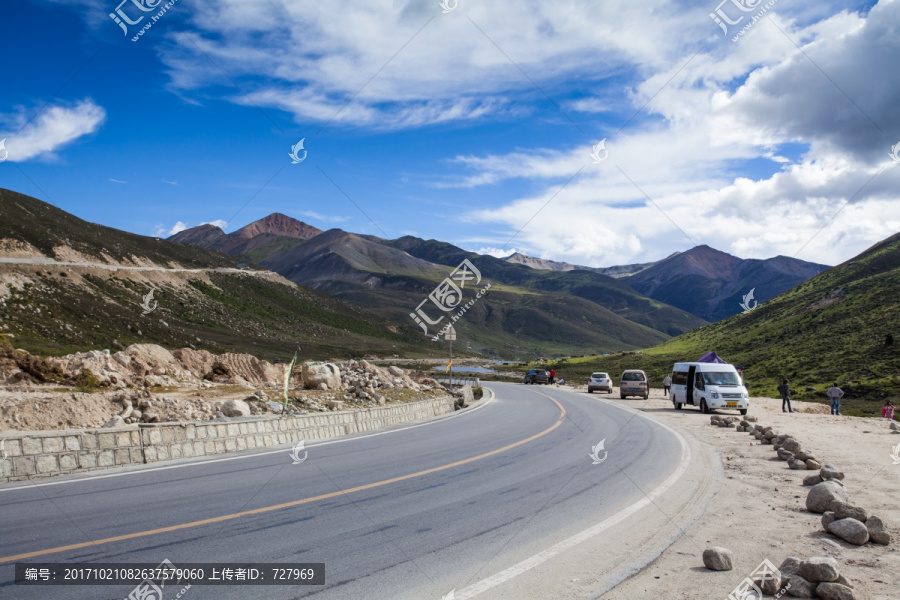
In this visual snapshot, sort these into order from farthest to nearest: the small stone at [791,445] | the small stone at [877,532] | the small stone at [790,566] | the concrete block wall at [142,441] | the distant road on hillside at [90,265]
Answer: the distant road on hillside at [90,265], the small stone at [791,445], the concrete block wall at [142,441], the small stone at [877,532], the small stone at [790,566]

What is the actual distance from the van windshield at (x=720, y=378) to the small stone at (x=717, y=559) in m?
21.1

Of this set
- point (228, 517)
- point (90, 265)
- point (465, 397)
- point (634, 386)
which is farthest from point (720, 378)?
point (90, 265)

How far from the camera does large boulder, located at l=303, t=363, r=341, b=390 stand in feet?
79.6

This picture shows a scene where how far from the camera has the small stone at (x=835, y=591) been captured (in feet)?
14.8

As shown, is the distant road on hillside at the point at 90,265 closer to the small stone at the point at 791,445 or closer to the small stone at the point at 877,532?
the small stone at the point at 791,445

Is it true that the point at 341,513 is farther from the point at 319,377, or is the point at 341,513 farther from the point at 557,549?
the point at 319,377

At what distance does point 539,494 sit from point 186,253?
435 ft

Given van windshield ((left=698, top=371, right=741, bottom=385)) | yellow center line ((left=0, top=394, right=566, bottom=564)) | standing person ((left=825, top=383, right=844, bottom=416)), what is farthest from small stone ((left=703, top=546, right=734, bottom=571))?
standing person ((left=825, top=383, right=844, bottom=416))

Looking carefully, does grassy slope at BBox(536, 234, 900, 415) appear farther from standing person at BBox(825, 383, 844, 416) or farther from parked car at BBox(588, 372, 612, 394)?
parked car at BBox(588, 372, 612, 394)

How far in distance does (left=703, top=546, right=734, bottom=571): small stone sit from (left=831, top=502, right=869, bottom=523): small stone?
2.12 metres

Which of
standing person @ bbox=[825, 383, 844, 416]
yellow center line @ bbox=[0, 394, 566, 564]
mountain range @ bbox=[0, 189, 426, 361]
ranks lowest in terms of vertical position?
standing person @ bbox=[825, 383, 844, 416]

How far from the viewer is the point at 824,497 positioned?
732 cm

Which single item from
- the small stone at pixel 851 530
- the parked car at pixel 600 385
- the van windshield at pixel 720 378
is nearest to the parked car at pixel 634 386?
the parked car at pixel 600 385

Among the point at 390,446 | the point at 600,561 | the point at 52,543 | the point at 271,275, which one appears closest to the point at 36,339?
the point at 390,446
